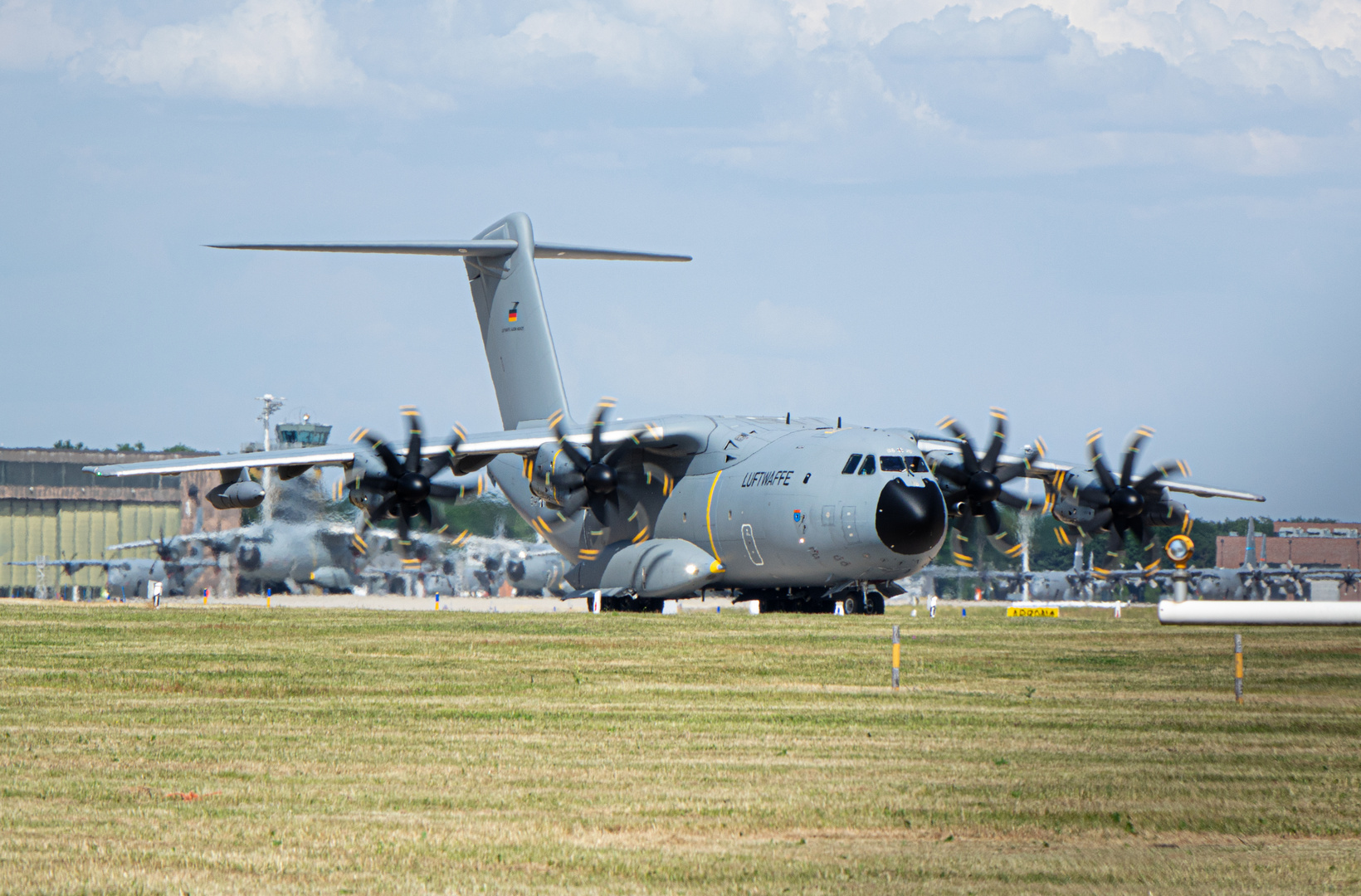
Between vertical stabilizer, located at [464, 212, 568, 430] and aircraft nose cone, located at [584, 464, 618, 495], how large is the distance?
5.97 m

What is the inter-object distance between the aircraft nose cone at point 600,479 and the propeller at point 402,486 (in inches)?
115

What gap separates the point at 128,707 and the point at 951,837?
966 cm

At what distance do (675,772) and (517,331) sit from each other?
30429 millimetres

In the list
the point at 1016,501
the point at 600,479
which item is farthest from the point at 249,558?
the point at 1016,501

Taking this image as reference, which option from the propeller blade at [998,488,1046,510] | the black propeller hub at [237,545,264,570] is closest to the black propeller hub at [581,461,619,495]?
the propeller blade at [998,488,1046,510]

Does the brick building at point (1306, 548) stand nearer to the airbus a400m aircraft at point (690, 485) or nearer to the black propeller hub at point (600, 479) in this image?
the airbus a400m aircraft at point (690, 485)

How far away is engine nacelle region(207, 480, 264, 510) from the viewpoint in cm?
3462

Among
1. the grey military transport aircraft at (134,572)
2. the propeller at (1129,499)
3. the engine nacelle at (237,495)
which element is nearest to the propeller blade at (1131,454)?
the propeller at (1129,499)

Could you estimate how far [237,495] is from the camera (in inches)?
1372

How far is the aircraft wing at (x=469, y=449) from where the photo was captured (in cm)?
3462

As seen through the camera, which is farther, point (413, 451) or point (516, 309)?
point (516, 309)

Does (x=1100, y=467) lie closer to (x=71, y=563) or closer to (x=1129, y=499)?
(x=1129, y=499)

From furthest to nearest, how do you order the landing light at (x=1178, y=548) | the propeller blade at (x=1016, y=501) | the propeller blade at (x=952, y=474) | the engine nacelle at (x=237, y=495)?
1. the landing light at (x=1178, y=548)
2. the propeller blade at (x=1016, y=501)
3. the propeller blade at (x=952, y=474)
4. the engine nacelle at (x=237, y=495)

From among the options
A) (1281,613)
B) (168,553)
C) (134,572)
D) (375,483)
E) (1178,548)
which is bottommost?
(134,572)
